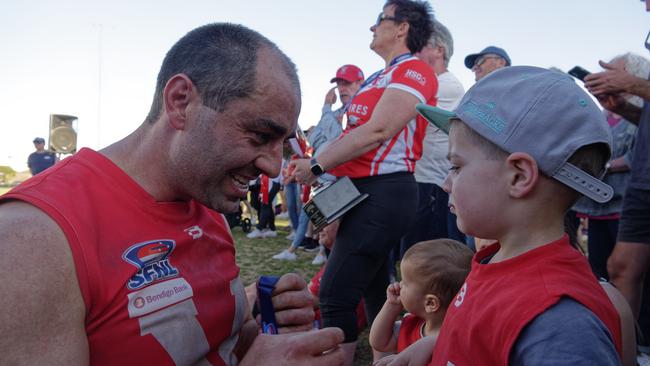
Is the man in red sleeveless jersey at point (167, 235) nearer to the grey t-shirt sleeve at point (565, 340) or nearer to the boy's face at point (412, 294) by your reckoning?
the grey t-shirt sleeve at point (565, 340)

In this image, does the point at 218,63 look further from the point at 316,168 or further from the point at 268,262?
the point at 268,262

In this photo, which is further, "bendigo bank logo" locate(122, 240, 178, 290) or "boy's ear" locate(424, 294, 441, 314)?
"boy's ear" locate(424, 294, 441, 314)

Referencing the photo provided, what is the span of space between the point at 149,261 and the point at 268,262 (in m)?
5.75

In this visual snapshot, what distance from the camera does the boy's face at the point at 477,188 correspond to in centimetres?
135

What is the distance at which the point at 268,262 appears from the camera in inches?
273

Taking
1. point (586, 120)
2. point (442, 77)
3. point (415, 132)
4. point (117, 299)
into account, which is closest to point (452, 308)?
point (586, 120)

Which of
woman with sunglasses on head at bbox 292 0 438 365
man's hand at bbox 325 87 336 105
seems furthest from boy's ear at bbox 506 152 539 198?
man's hand at bbox 325 87 336 105

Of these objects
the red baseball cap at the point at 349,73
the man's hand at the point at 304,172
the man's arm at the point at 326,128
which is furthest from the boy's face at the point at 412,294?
the red baseball cap at the point at 349,73

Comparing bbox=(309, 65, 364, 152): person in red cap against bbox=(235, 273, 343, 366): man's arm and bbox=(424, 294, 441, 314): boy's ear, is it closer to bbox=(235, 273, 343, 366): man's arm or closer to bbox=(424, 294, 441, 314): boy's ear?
bbox=(424, 294, 441, 314): boy's ear

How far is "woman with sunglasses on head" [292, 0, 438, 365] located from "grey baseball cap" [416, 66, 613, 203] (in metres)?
1.29

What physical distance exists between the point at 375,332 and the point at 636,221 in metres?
1.74

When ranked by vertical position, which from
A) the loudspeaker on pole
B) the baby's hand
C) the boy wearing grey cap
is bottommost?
the loudspeaker on pole

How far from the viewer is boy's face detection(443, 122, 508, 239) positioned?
4.42 ft

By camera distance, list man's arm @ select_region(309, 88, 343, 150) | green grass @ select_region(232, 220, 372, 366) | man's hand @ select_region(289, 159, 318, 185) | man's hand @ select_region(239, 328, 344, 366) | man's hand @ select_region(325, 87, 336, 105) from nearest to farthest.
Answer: man's hand @ select_region(239, 328, 344, 366) → man's hand @ select_region(289, 159, 318, 185) → man's arm @ select_region(309, 88, 343, 150) → green grass @ select_region(232, 220, 372, 366) → man's hand @ select_region(325, 87, 336, 105)
